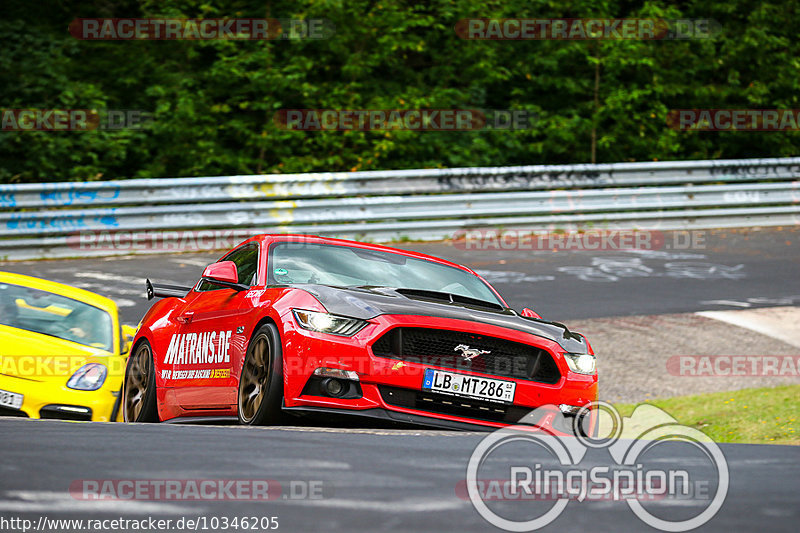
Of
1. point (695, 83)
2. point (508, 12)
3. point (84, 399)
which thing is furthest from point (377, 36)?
point (84, 399)

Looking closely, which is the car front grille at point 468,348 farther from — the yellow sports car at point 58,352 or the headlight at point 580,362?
the yellow sports car at point 58,352

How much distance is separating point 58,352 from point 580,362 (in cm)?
417

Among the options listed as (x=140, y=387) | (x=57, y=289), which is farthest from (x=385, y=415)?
(x=57, y=289)

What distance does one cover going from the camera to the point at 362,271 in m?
7.03

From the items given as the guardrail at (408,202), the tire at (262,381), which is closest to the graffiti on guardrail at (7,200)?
the guardrail at (408,202)

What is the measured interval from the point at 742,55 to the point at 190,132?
1143cm

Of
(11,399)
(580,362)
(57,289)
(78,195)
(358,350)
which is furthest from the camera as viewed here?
(78,195)

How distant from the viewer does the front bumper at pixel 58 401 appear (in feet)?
25.6

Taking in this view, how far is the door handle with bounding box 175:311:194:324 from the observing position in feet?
24.0

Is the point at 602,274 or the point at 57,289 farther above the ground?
the point at 57,289

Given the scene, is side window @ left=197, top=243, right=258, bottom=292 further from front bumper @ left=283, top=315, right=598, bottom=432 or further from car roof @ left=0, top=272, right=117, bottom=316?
car roof @ left=0, top=272, right=117, bottom=316

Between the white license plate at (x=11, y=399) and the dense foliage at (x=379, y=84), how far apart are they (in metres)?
11.3

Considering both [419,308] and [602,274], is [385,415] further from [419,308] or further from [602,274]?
[602,274]

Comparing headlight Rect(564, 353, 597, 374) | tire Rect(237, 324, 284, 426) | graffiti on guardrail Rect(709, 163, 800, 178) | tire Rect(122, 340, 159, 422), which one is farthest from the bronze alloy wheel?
graffiti on guardrail Rect(709, 163, 800, 178)
